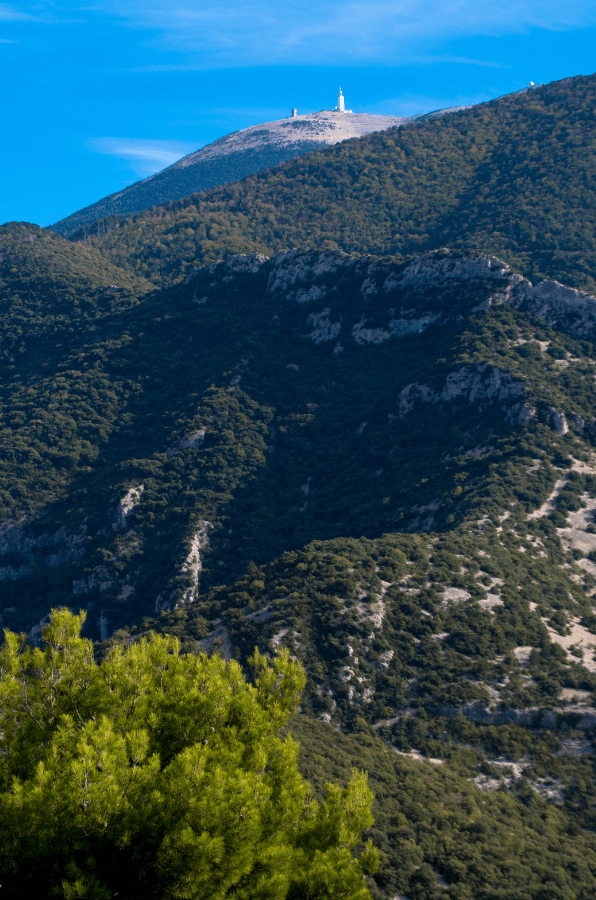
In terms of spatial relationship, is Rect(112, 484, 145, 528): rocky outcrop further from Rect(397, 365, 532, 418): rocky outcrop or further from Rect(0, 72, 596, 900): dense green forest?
Rect(397, 365, 532, 418): rocky outcrop

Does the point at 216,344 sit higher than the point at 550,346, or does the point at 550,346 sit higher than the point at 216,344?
the point at 216,344

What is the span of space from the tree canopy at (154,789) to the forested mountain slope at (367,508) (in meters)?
16.1

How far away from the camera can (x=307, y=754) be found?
135 ft

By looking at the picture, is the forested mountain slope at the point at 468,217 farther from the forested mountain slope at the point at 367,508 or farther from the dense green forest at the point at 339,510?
the forested mountain slope at the point at 367,508

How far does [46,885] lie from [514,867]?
91.6 feet

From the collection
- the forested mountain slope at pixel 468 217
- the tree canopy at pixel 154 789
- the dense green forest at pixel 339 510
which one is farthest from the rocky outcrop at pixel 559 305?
the tree canopy at pixel 154 789

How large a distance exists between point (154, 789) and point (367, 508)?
75.7 m

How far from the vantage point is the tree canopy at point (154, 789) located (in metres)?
15.7

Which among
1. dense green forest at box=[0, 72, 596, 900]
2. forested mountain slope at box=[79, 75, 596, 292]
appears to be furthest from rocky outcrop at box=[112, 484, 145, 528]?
forested mountain slope at box=[79, 75, 596, 292]

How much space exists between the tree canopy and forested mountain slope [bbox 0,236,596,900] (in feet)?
52.9

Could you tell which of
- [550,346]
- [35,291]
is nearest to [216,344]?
[35,291]

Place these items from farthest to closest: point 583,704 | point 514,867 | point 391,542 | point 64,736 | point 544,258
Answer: point 544,258
point 391,542
point 583,704
point 514,867
point 64,736

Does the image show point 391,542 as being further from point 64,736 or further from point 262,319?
point 262,319

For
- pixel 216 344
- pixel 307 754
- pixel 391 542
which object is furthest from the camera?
pixel 216 344
